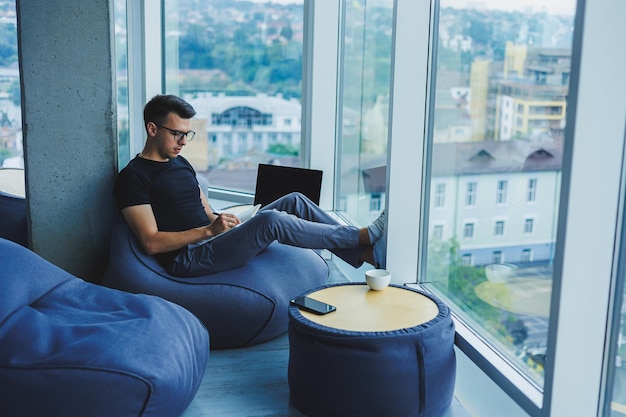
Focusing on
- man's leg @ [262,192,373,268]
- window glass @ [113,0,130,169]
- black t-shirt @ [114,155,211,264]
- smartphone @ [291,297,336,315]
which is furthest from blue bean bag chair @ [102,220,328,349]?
window glass @ [113,0,130,169]

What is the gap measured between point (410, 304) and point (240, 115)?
341cm

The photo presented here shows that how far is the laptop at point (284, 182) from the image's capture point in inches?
193

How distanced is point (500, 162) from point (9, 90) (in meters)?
4.65

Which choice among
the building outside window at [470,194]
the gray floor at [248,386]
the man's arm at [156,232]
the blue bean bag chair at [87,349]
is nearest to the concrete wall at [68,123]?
the man's arm at [156,232]

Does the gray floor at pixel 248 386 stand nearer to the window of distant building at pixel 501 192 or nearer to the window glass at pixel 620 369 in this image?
the window glass at pixel 620 369

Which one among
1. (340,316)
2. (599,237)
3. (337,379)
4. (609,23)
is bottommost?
(337,379)

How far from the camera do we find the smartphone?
3045 millimetres

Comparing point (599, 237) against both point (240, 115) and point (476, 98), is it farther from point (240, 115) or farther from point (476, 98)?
point (240, 115)

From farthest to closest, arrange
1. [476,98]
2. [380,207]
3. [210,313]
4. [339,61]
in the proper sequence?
1. [339,61]
2. [380,207]
3. [210,313]
4. [476,98]

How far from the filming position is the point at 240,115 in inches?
242

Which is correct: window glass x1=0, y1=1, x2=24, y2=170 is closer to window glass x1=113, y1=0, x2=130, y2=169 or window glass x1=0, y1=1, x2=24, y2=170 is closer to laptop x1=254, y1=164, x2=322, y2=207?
window glass x1=113, y1=0, x2=130, y2=169

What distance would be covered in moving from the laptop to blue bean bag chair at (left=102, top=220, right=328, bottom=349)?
1.16m

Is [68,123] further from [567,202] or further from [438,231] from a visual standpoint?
[567,202]

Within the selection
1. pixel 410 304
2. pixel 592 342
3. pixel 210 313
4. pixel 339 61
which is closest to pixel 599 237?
pixel 592 342
